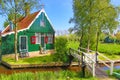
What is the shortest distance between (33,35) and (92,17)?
757 cm

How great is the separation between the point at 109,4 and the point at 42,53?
1038cm

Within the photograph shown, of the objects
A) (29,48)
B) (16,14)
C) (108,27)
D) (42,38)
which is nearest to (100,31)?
(108,27)

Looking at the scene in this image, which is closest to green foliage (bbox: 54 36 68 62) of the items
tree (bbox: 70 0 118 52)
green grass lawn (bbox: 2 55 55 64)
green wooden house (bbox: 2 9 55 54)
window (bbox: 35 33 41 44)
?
green grass lawn (bbox: 2 55 55 64)

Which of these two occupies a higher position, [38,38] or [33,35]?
[33,35]

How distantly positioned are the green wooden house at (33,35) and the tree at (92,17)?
354cm

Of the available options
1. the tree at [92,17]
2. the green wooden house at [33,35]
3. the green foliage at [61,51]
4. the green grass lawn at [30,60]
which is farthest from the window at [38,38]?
the green foliage at [61,51]

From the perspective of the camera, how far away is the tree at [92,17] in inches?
1059

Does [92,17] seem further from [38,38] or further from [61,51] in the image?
[38,38]

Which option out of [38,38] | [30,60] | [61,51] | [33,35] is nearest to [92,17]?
[61,51]

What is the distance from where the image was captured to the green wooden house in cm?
2688

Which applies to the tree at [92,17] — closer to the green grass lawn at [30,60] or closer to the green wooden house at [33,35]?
the green wooden house at [33,35]

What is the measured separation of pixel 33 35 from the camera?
2902 cm

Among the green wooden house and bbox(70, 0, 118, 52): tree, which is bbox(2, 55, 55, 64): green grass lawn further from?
bbox(70, 0, 118, 52): tree

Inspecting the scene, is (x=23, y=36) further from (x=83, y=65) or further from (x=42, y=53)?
(x=83, y=65)
